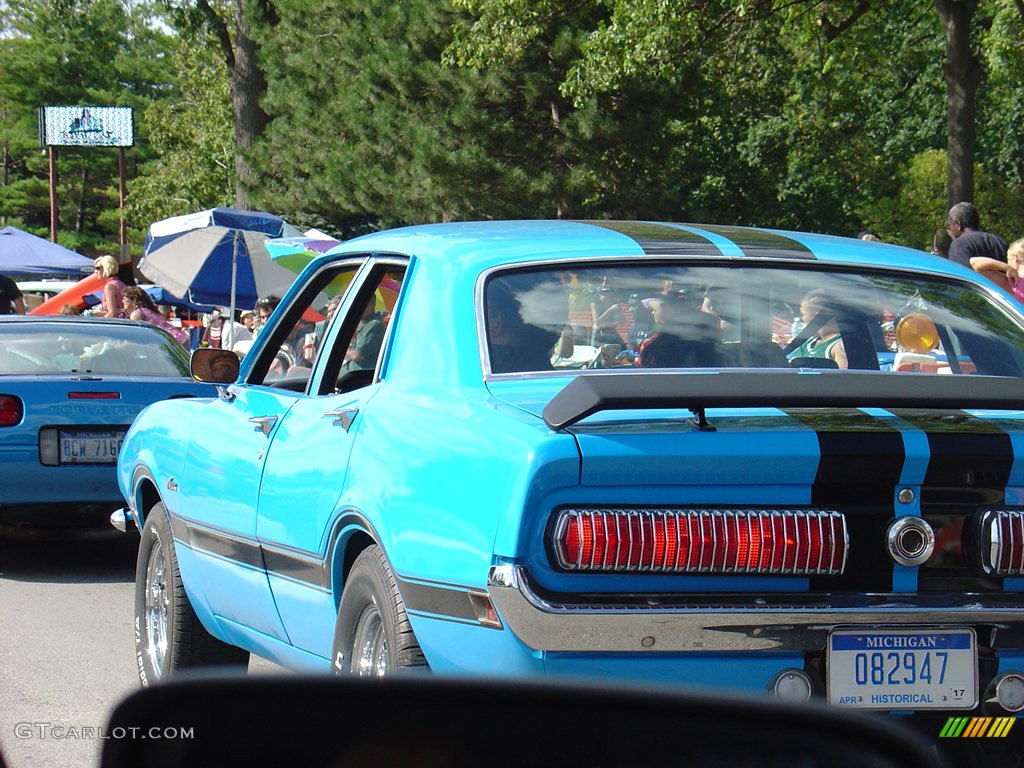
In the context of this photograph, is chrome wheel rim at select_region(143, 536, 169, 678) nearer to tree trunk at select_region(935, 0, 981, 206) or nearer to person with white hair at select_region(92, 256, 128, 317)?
person with white hair at select_region(92, 256, 128, 317)

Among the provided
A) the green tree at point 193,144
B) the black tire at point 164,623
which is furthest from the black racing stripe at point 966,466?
the green tree at point 193,144

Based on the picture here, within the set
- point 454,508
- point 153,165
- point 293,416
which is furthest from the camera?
point 153,165

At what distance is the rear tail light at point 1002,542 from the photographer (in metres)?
3.37

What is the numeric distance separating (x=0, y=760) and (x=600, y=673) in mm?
1603

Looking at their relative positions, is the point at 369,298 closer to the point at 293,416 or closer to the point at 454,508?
the point at 293,416

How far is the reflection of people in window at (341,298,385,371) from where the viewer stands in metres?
4.66

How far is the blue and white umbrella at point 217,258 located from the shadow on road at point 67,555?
6.98m

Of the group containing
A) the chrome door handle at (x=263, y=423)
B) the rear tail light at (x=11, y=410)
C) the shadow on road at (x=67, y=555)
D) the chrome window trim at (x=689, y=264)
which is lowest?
the shadow on road at (x=67, y=555)

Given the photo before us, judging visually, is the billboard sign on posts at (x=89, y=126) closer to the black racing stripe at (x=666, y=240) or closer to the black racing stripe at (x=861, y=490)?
the black racing stripe at (x=666, y=240)

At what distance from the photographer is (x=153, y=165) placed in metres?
75.6

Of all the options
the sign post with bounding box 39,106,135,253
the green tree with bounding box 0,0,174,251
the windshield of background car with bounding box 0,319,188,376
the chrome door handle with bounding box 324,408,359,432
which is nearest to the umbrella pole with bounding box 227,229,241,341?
the windshield of background car with bounding box 0,319,188,376

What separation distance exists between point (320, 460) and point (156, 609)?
6.56 ft

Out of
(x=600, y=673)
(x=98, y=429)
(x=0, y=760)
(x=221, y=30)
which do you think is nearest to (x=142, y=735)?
(x=0, y=760)

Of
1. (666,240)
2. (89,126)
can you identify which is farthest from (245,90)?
(89,126)
